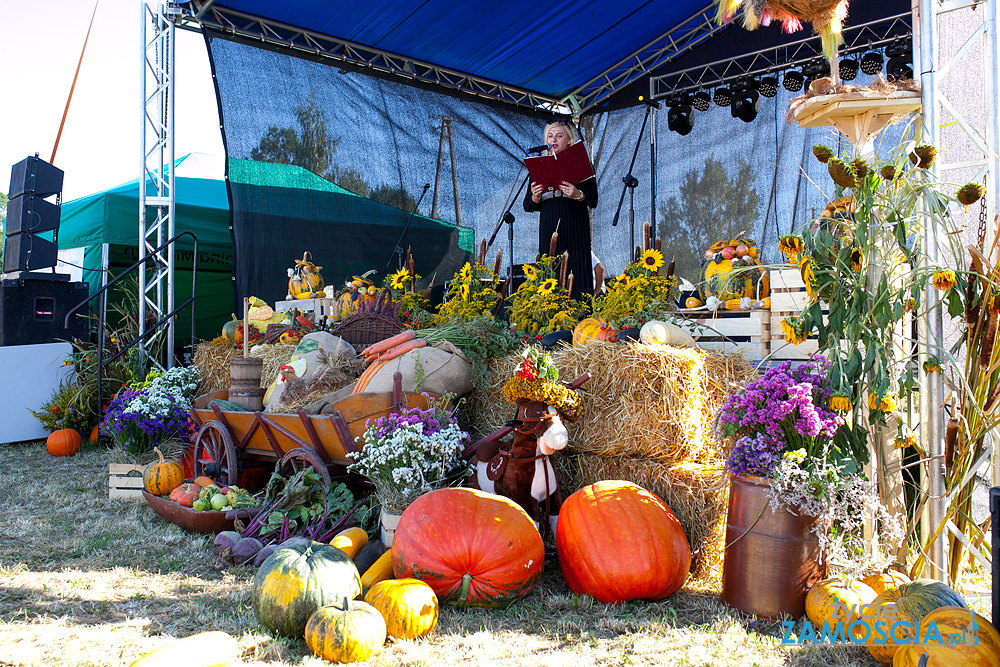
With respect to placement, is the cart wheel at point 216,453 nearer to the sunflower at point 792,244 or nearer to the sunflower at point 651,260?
the sunflower at point 651,260

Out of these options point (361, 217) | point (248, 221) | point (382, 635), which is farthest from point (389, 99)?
point (382, 635)

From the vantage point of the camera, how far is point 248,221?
289 inches

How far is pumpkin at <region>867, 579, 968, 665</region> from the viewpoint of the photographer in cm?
201

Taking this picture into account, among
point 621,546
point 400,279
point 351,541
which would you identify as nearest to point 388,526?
point 351,541

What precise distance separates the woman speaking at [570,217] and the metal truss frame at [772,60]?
2923 mm

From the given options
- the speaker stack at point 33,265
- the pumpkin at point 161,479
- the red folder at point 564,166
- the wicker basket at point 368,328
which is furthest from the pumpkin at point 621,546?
the speaker stack at point 33,265

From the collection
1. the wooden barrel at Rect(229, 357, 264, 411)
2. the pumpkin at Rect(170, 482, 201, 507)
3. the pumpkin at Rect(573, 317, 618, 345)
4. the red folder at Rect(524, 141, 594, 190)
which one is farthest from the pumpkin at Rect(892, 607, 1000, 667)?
the red folder at Rect(524, 141, 594, 190)

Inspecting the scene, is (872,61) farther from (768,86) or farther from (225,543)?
(225,543)

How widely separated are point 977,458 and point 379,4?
6.47 m

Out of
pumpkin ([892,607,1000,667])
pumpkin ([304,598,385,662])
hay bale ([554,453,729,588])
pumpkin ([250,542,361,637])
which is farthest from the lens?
hay bale ([554,453,729,588])

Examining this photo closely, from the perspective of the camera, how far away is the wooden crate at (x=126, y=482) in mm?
4438

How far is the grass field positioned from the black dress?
3.68 m

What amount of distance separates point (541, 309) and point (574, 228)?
218 cm

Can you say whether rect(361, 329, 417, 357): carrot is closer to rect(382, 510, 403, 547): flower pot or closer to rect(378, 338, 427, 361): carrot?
rect(378, 338, 427, 361): carrot
